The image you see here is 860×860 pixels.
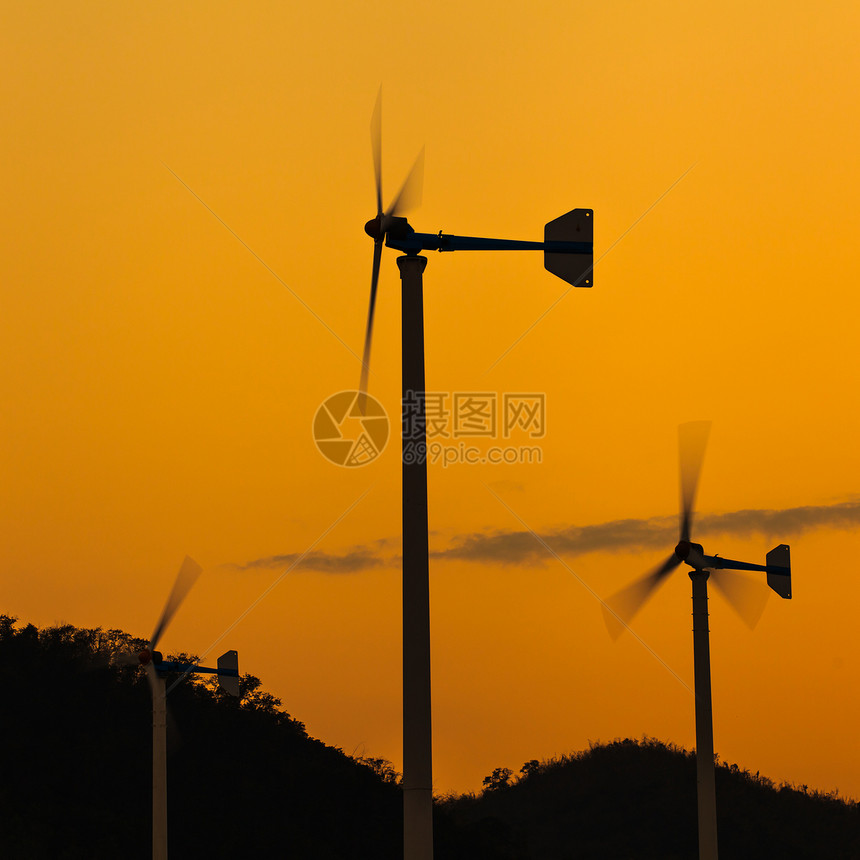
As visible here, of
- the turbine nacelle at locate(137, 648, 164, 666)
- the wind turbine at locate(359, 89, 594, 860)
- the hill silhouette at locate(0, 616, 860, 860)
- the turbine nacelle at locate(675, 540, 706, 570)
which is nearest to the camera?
the wind turbine at locate(359, 89, 594, 860)

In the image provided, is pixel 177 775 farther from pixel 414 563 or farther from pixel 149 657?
pixel 414 563

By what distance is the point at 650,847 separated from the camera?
196000mm

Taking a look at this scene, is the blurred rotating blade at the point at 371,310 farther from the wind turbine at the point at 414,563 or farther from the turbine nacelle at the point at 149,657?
the turbine nacelle at the point at 149,657

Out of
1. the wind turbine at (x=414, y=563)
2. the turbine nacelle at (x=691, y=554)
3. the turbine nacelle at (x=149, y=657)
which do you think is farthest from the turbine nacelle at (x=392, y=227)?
the turbine nacelle at (x=149, y=657)

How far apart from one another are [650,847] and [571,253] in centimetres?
18580

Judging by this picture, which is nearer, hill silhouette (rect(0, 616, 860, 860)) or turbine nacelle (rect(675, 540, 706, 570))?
turbine nacelle (rect(675, 540, 706, 570))

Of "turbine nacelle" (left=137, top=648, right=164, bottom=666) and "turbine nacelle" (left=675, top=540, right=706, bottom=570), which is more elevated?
"turbine nacelle" (left=675, top=540, right=706, bottom=570)

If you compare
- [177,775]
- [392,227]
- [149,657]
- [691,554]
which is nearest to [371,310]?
[392,227]

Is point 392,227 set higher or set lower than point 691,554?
higher

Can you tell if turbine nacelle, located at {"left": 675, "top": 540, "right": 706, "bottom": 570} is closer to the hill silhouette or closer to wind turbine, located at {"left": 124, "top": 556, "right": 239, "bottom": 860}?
wind turbine, located at {"left": 124, "top": 556, "right": 239, "bottom": 860}

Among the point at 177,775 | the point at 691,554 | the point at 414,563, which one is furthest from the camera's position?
the point at 177,775

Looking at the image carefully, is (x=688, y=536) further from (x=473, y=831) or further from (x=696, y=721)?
(x=473, y=831)

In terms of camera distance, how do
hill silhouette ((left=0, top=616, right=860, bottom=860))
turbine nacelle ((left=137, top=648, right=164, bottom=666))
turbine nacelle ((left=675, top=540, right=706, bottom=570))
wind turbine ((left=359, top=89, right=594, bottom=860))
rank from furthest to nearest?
hill silhouette ((left=0, top=616, right=860, bottom=860)), turbine nacelle ((left=137, top=648, right=164, bottom=666)), turbine nacelle ((left=675, top=540, right=706, bottom=570)), wind turbine ((left=359, top=89, right=594, bottom=860))

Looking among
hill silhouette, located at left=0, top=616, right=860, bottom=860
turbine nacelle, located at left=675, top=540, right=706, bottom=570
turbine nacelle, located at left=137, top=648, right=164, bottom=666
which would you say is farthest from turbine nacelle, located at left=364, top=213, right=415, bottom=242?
hill silhouette, located at left=0, top=616, right=860, bottom=860
